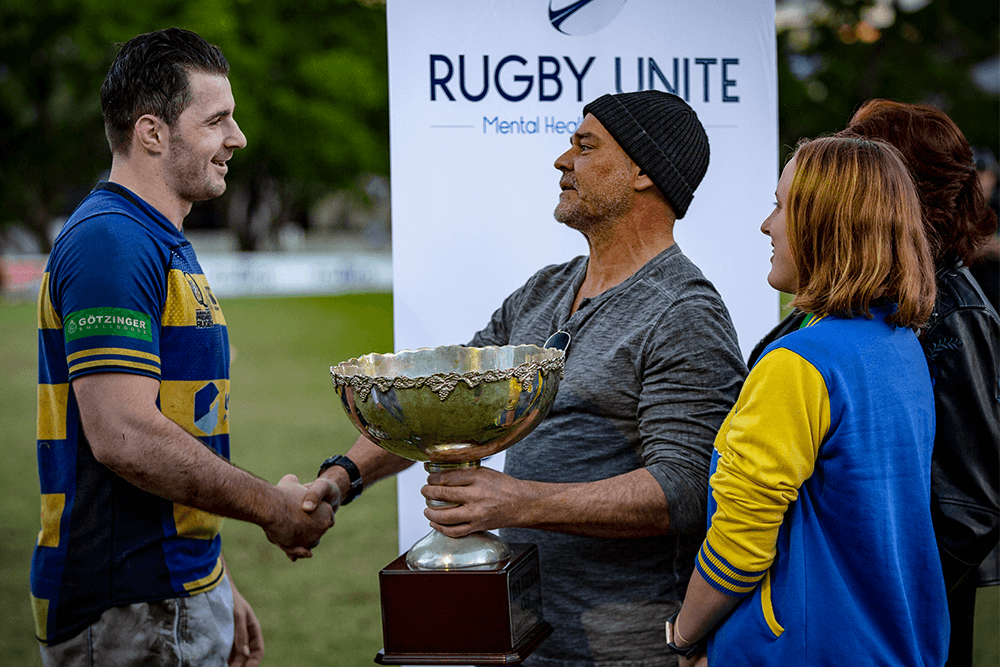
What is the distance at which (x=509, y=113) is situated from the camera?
129 inches

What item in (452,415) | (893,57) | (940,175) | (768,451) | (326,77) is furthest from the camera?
(893,57)

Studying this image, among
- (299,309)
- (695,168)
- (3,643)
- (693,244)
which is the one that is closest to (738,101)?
(693,244)

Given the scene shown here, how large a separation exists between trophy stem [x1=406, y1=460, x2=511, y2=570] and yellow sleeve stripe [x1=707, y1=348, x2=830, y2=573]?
1.54 ft

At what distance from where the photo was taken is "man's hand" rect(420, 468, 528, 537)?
188 cm

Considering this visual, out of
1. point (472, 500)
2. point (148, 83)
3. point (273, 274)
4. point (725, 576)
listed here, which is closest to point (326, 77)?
point (273, 274)

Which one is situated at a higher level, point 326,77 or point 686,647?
point 326,77

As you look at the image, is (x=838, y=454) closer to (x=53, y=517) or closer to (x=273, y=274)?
(x=53, y=517)

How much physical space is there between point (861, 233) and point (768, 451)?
435 mm

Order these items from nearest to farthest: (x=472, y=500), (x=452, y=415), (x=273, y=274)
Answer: (x=452, y=415) < (x=472, y=500) < (x=273, y=274)

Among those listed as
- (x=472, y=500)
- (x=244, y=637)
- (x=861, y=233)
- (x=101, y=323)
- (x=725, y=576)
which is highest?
(x=861, y=233)

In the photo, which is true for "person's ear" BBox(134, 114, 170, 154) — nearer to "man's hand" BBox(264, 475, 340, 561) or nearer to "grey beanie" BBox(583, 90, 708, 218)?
"man's hand" BBox(264, 475, 340, 561)

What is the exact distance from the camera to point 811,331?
170cm

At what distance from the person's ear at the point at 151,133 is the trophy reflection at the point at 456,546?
89 centimetres

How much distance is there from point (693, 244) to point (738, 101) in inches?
21.0
